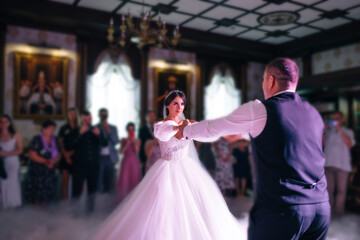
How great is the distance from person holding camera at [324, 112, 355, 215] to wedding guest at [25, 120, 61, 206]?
4219 millimetres

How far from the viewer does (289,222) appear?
4.67 feet

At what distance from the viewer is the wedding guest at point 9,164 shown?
4.96 meters

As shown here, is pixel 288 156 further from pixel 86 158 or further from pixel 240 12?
pixel 240 12

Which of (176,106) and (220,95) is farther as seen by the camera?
(220,95)

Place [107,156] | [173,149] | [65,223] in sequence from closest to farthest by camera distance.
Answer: [173,149] → [65,223] → [107,156]

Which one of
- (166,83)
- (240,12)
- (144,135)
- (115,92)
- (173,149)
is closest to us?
(173,149)

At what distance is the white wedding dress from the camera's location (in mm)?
2332

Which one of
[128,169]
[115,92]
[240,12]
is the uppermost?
[240,12]

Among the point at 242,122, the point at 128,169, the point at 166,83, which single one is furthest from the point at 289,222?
the point at 166,83

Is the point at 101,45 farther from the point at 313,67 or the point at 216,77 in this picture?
the point at 313,67

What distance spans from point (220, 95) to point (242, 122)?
7054mm

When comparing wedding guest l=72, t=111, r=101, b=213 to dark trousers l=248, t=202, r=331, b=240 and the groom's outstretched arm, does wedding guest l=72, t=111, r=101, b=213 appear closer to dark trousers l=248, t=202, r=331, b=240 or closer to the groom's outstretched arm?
the groom's outstretched arm

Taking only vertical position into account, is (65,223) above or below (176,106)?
below

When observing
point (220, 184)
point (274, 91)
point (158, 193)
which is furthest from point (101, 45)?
point (274, 91)
